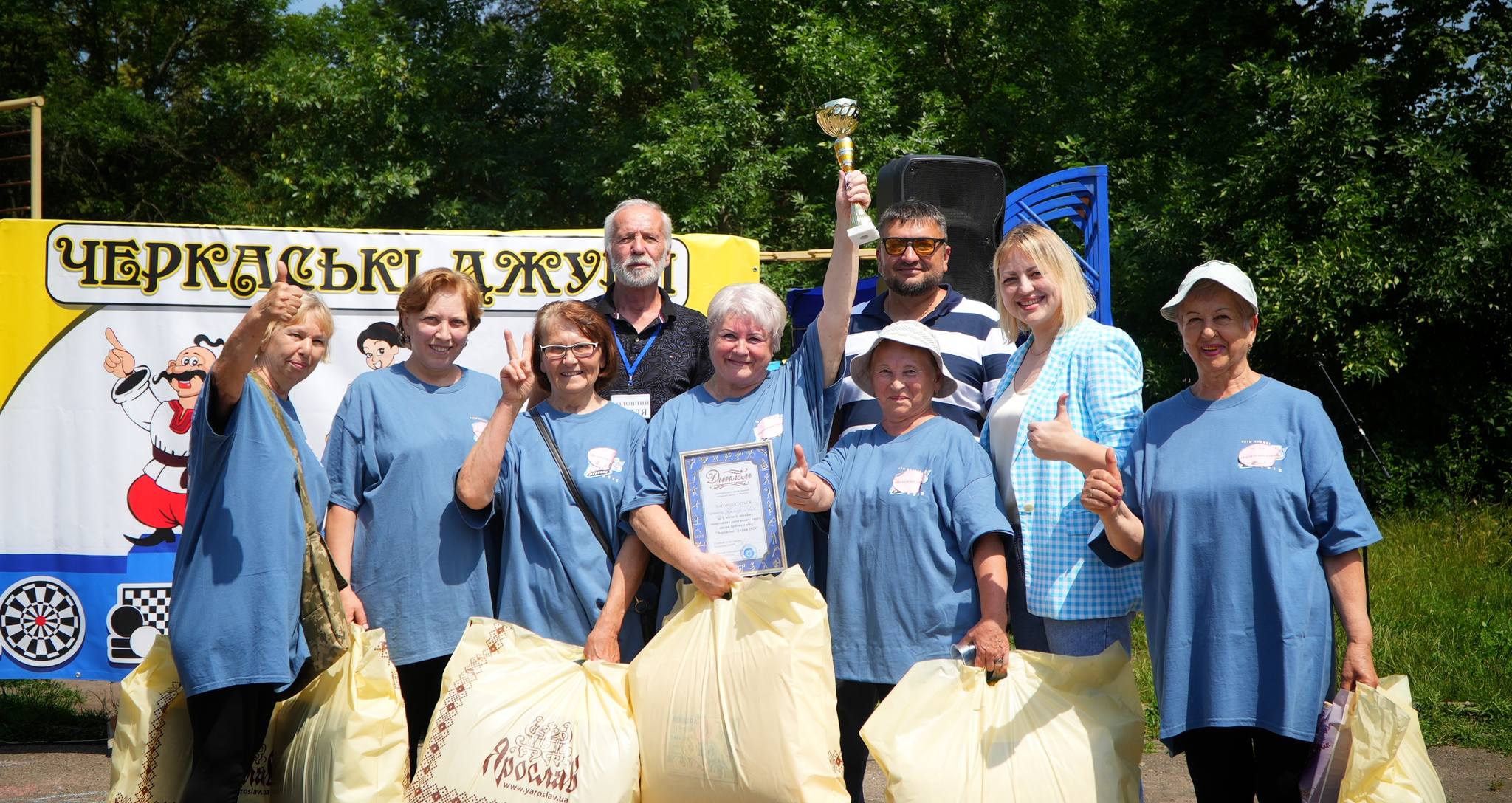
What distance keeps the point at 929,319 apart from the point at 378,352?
113 inches

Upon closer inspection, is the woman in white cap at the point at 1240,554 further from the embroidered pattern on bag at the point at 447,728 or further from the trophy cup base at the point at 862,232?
the embroidered pattern on bag at the point at 447,728

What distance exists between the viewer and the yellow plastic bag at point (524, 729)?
3.12 meters

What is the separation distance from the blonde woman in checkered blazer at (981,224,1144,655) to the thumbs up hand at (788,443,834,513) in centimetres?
52

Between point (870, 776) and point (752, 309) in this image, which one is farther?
point (870, 776)

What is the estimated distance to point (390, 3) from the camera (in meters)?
13.1

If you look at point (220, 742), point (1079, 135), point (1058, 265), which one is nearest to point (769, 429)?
point (1058, 265)

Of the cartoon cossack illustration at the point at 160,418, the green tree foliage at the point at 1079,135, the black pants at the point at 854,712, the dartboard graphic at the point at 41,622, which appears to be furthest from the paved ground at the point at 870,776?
the green tree foliage at the point at 1079,135

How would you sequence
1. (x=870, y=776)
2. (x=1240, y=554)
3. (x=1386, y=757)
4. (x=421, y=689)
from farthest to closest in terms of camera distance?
(x=870, y=776), (x=421, y=689), (x=1240, y=554), (x=1386, y=757)

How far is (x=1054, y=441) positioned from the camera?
2.89 metres

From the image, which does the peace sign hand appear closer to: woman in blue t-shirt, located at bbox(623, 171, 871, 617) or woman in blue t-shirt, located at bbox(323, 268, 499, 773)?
woman in blue t-shirt, located at bbox(323, 268, 499, 773)

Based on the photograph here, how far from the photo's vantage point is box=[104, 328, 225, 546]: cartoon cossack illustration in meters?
5.26

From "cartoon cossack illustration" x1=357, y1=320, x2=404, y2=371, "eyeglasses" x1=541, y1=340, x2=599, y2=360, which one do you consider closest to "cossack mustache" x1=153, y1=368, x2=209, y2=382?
"cartoon cossack illustration" x1=357, y1=320, x2=404, y2=371

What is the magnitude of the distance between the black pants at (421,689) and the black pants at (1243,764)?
207 cm

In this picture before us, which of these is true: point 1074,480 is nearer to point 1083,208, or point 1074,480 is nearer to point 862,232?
point 862,232
